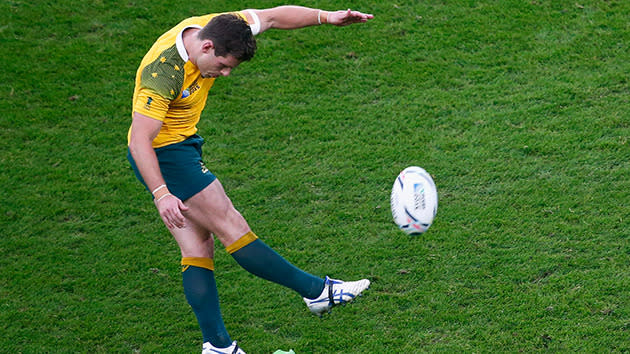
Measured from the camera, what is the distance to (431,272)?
181 inches

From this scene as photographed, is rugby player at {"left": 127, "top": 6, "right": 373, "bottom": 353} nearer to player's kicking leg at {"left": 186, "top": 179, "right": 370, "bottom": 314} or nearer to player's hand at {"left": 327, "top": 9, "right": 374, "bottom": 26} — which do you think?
player's kicking leg at {"left": 186, "top": 179, "right": 370, "bottom": 314}

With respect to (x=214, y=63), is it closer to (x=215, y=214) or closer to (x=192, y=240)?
(x=215, y=214)

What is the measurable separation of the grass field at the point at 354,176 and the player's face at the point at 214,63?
1.54 m

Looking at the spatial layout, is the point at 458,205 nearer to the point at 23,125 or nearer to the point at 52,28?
the point at 23,125

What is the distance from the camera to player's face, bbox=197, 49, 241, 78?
3.65 metres

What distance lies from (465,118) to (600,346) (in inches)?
99.6

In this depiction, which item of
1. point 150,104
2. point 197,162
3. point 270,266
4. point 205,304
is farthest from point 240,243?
point 150,104

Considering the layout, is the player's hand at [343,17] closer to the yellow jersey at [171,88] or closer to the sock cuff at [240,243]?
the yellow jersey at [171,88]

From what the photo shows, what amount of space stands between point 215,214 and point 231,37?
0.94 meters

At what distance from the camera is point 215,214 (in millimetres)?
3910

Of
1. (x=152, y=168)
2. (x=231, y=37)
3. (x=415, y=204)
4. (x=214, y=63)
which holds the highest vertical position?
(x=231, y=37)

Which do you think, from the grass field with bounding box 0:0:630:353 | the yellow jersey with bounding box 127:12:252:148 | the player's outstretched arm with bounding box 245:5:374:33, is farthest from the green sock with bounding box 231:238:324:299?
the player's outstretched arm with bounding box 245:5:374:33

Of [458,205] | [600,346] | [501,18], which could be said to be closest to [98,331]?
[458,205]

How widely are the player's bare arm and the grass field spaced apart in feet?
3.82
